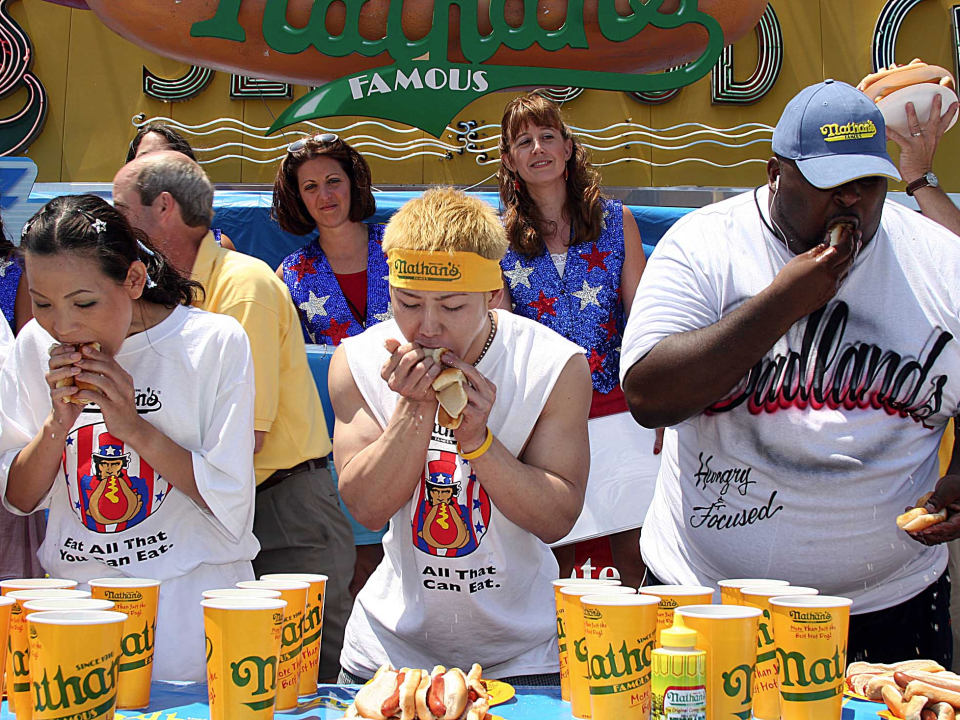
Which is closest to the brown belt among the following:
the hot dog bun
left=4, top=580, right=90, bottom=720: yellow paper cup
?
the hot dog bun

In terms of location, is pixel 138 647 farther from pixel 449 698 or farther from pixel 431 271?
pixel 431 271

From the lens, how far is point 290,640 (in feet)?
5.22

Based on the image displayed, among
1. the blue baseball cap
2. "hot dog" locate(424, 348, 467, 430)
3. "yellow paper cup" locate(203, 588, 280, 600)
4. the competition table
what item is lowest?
the competition table

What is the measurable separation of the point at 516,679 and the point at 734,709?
0.71m

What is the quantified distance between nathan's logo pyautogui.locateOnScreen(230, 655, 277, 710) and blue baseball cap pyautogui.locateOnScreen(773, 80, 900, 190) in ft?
A: 4.64

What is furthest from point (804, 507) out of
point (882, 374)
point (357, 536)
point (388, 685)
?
point (357, 536)

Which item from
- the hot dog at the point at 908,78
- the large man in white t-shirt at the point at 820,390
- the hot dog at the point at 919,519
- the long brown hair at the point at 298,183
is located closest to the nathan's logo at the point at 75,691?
the large man in white t-shirt at the point at 820,390

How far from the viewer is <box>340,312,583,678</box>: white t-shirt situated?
6.85 feet

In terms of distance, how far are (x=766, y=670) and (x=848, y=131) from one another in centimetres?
115

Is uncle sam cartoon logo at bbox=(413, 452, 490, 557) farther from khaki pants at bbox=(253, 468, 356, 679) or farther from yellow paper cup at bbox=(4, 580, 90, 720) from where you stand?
khaki pants at bbox=(253, 468, 356, 679)

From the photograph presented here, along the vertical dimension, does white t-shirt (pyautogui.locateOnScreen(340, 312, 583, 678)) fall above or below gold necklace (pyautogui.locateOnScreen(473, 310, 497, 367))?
below

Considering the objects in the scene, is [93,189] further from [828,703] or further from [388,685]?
[828,703]

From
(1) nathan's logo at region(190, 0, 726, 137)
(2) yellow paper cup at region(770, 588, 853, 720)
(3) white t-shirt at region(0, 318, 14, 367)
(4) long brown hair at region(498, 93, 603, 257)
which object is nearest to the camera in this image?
(2) yellow paper cup at region(770, 588, 853, 720)

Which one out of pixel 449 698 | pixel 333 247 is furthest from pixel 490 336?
pixel 333 247
